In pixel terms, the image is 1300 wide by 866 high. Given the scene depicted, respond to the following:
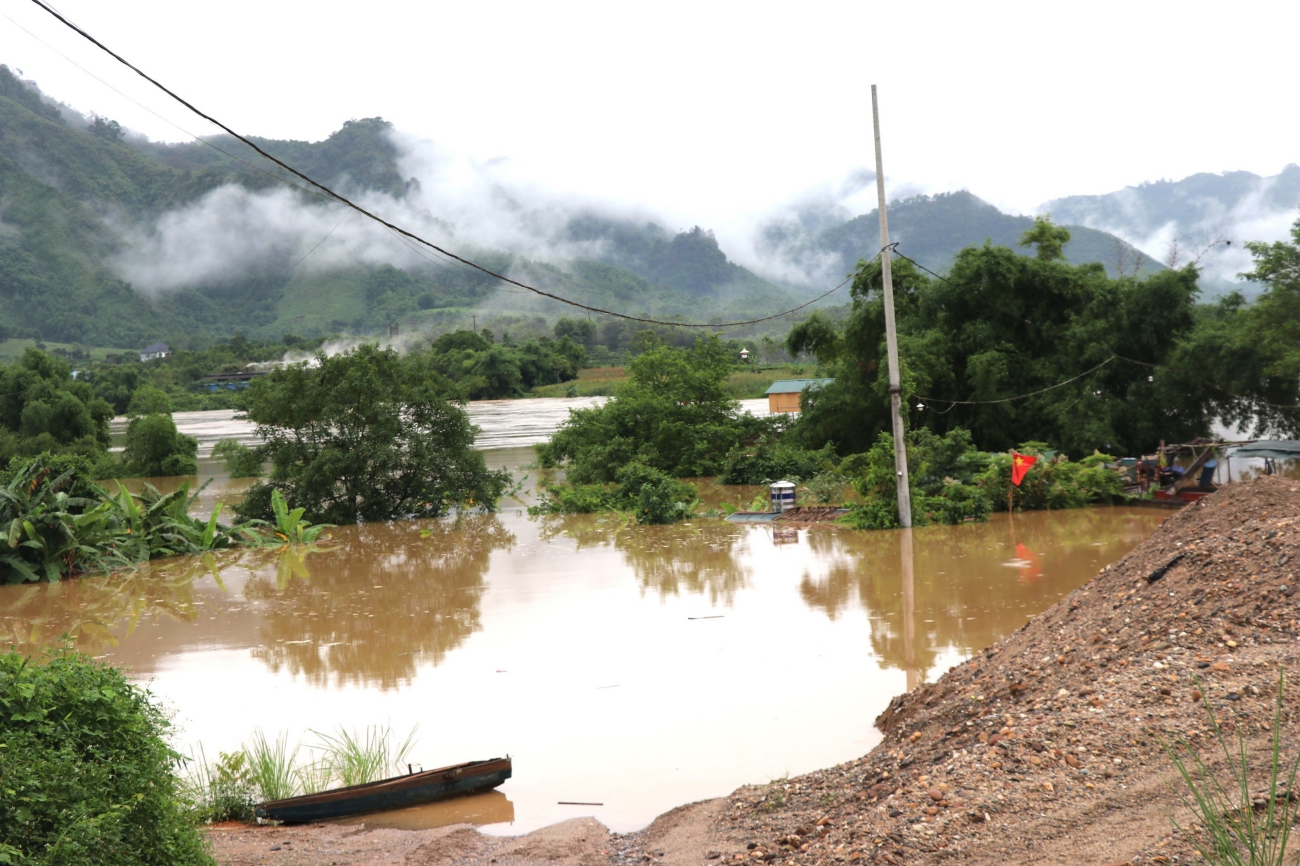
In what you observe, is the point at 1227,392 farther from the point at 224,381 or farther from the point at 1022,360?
the point at 224,381

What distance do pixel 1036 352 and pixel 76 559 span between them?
2142 centimetres

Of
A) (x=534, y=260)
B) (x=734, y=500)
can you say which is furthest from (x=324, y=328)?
(x=734, y=500)

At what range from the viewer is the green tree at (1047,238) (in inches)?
989

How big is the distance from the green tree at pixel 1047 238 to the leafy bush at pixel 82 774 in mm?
24898

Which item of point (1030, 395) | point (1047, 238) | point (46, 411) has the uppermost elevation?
point (1047, 238)

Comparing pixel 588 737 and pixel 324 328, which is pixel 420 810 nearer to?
pixel 588 737

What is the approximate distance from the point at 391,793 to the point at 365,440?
16.2 meters

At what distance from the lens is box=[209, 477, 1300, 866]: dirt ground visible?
4102mm

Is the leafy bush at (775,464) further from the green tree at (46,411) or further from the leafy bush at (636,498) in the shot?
the green tree at (46,411)

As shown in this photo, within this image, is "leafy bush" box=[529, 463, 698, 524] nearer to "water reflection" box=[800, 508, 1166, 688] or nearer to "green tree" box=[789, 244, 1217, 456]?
"water reflection" box=[800, 508, 1166, 688]

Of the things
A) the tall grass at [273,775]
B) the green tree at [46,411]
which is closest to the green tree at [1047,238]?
the tall grass at [273,775]

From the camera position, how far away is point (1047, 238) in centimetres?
2528

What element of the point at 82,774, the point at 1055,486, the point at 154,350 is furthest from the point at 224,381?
the point at 82,774

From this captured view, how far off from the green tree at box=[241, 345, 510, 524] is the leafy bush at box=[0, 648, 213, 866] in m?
17.3
